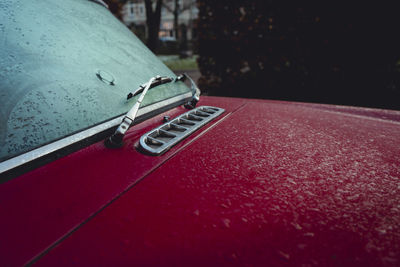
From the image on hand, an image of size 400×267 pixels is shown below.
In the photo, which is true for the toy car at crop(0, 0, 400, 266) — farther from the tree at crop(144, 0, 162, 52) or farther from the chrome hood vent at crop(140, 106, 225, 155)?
the tree at crop(144, 0, 162, 52)

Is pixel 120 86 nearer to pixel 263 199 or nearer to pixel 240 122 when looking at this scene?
pixel 240 122

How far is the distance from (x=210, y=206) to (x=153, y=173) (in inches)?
9.6

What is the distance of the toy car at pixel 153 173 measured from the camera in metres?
0.54

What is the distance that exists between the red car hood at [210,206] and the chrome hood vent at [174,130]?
0.05 metres

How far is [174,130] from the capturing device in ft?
3.62

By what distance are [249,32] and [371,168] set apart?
155 inches

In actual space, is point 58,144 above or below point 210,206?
above

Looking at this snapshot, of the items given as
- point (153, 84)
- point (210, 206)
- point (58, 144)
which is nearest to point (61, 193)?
point (58, 144)

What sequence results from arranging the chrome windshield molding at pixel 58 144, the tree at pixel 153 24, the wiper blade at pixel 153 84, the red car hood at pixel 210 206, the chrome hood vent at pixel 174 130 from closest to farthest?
the red car hood at pixel 210 206 → the chrome windshield molding at pixel 58 144 → the chrome hood vent at pixel 174 130 → the wiper blade at pixel 153 84 → the tree at pixel 153 24

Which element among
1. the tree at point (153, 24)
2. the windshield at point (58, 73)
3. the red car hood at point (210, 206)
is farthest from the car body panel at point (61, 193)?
the tree at point (153, 24)

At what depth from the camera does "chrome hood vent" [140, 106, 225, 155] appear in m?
0.94

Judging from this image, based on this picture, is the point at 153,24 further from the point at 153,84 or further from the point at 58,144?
the point at 58,144

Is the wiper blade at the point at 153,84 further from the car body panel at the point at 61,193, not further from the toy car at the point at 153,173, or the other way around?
the car body panel at the point at 61,193

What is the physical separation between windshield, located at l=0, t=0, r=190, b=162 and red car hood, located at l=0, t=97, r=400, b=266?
0.45ft
